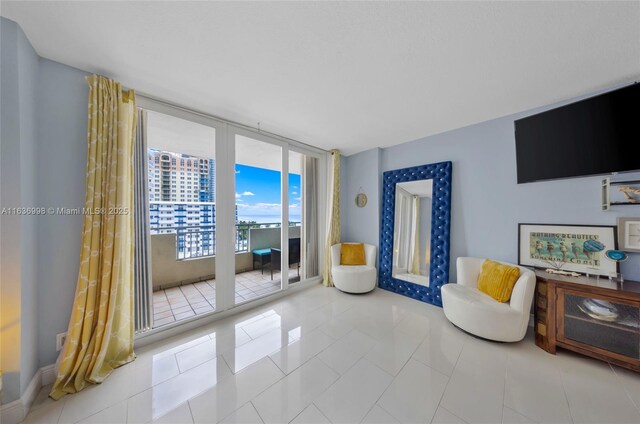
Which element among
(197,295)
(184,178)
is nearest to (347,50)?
(184,178)

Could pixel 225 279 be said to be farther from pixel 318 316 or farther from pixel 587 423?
pixel 587 423

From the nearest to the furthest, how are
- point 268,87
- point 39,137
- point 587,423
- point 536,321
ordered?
Answer: point 587,423, point 39,137, point 268,87, point 536,321

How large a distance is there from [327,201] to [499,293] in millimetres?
2672

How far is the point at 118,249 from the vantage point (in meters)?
1.68

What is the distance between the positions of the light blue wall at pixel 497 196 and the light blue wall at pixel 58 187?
3.94 metres

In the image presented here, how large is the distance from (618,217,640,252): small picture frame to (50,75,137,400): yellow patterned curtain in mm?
4515

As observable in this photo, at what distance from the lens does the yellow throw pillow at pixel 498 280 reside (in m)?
2.09

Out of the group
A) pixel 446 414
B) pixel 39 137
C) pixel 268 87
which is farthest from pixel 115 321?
pixel 446 414

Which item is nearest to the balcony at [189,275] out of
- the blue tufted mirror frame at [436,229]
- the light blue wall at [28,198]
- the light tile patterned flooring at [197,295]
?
the light tile patterned flooring at [197,295]

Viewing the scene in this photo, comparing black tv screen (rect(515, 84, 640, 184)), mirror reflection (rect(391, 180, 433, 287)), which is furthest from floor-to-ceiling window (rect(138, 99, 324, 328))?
black tv screen (rect(515, 84, 640, 184))

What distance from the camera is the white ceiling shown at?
1192 millimetres

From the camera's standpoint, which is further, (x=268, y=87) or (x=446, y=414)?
(x=268, y=87)

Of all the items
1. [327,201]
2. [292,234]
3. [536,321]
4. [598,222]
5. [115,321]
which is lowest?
[536,321]

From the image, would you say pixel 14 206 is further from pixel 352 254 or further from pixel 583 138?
pixel 583 138
